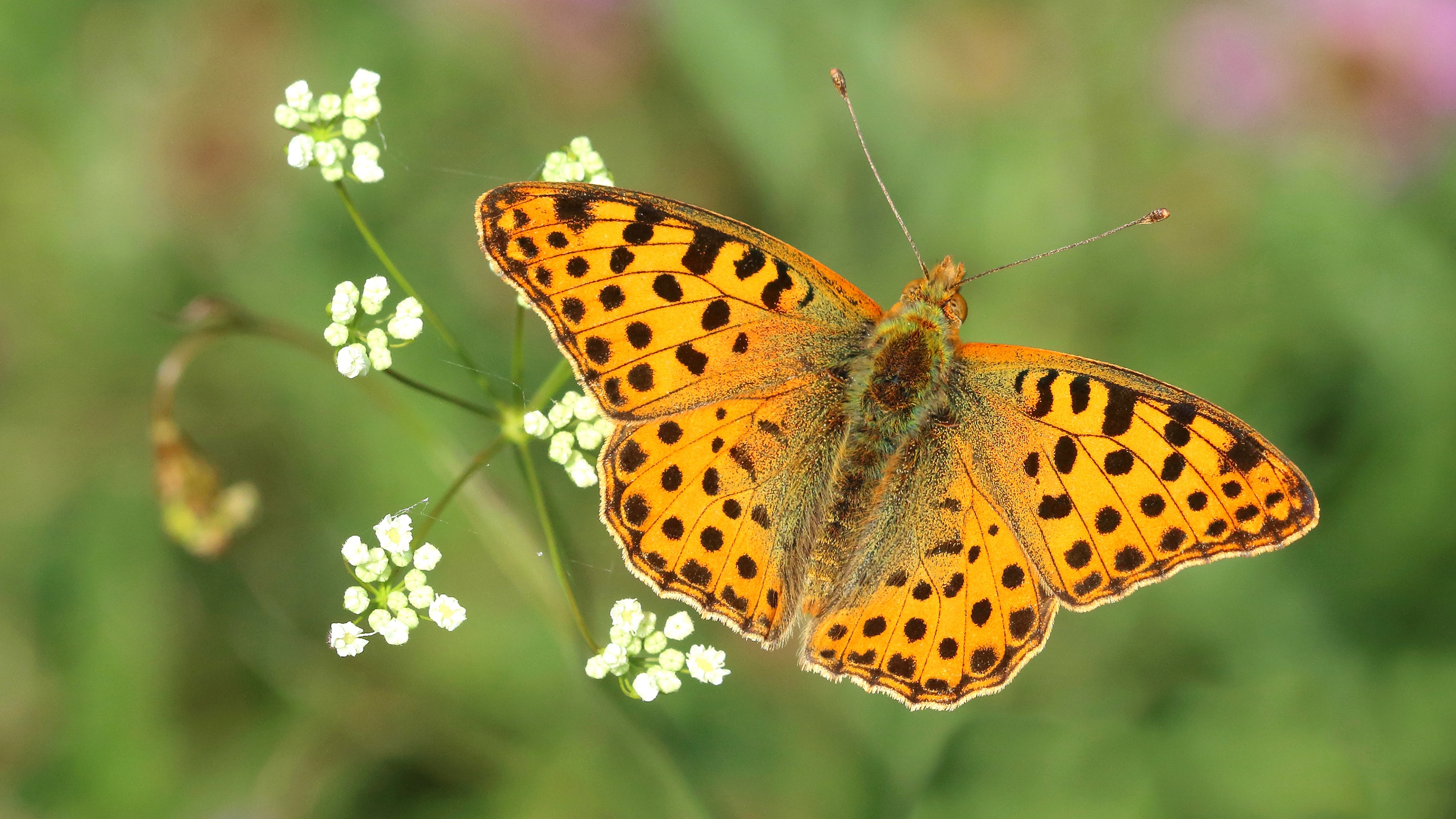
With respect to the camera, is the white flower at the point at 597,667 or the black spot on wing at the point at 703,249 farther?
the black spot on wing at the point at 703,249

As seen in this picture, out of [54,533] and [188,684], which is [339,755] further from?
[54,533]

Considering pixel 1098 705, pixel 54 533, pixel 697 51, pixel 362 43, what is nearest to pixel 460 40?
pixel 362 43

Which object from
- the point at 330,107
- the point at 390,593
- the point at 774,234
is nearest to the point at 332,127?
the point at 330,107

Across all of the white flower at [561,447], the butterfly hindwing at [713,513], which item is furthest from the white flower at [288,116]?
the butterfly hindwing at [713,513]

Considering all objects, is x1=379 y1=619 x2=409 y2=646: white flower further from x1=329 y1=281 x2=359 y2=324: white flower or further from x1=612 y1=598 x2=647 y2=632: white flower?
x1=329 y1=281 x2=359 y2=324: white flower

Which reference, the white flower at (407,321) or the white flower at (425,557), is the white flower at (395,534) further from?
the white flower at (407,321)

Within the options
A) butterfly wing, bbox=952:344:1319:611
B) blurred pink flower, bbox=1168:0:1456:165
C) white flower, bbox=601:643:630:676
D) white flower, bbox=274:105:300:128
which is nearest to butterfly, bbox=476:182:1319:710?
butterfly wing, bbox=952:344:1319:611
